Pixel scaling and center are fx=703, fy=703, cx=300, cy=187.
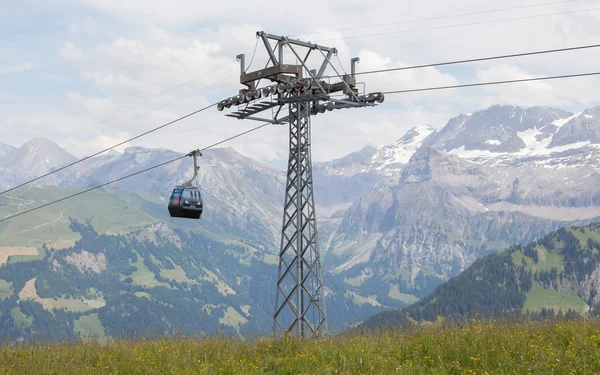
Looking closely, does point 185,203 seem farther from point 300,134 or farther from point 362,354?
point 362,354

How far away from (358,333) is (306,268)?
35.6 ft

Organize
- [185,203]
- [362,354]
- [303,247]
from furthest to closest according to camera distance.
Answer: [185,203]
[303,247]
[362,354]

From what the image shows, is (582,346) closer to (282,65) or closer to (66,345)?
(66,345)

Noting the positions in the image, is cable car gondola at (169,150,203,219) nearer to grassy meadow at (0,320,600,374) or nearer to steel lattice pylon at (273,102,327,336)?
steel lattice pylon at (273,102,327,336)

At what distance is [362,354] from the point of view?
19.8 meters

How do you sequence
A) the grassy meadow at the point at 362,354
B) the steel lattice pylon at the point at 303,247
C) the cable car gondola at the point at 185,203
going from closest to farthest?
the grassy meadow at the point at 362,354 < the steel lattice pylon at the point at 303,247 < the cable car gondola at the point at 185,203

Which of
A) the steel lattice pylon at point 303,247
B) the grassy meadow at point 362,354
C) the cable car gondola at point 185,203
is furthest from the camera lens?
the cable car gondola at point 185,203

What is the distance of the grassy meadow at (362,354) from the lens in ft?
61.2

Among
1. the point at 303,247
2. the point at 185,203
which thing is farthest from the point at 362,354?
the point at 185,203

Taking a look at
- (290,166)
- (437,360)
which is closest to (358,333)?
(437,360)

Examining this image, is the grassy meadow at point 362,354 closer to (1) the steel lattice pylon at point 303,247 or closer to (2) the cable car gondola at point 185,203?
(1) the steel lattice pylon at point 303,247

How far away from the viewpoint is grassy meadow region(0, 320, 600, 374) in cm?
1866

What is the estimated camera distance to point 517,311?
2427 cm

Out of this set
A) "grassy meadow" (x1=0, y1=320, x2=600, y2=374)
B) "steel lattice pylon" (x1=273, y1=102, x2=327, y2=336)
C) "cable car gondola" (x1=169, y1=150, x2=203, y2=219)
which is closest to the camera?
"grassy meadow" (x1=0, y1=320, x2=600, y2=374)
